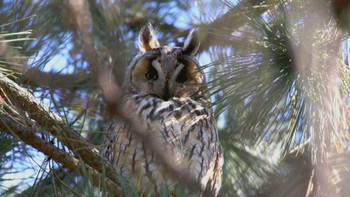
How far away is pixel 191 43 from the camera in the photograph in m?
2.58

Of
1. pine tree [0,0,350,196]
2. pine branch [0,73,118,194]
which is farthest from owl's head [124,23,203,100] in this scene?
pine branch [0,73,118,194]

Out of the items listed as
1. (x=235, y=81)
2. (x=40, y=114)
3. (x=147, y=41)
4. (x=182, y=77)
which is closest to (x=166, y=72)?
(x=182, y=77)

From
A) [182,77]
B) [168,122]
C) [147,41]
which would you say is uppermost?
[147,41]

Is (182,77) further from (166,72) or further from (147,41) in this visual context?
(147,41)

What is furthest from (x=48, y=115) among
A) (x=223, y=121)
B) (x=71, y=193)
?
(x=223, y=121)

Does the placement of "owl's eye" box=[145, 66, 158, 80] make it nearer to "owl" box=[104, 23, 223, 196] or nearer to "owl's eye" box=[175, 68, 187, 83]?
"owl" box=[104, 23, 223, 196]

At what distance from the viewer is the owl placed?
2.18 meters

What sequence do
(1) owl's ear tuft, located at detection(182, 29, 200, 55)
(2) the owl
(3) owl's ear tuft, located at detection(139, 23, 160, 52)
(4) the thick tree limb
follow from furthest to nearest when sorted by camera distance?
(3) owl's ear tuft, located at detection(139, 23, 160, 52)
(1) owl's ear tuft, located at detection(182, 29, 200, 55)
(2) the owl
(4) the thick tree limb

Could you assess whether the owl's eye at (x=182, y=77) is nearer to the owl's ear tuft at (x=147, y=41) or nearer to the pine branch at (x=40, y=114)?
the owl's ear tuft at (x=147, y=41)

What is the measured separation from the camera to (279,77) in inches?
69.9

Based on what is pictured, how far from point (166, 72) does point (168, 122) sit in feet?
1.18

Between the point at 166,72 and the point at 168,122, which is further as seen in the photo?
the point at 166,72

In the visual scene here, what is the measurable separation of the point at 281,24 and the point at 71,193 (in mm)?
789

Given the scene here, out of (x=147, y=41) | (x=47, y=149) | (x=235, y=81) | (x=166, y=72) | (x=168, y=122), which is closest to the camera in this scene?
(x=47, y=149)
